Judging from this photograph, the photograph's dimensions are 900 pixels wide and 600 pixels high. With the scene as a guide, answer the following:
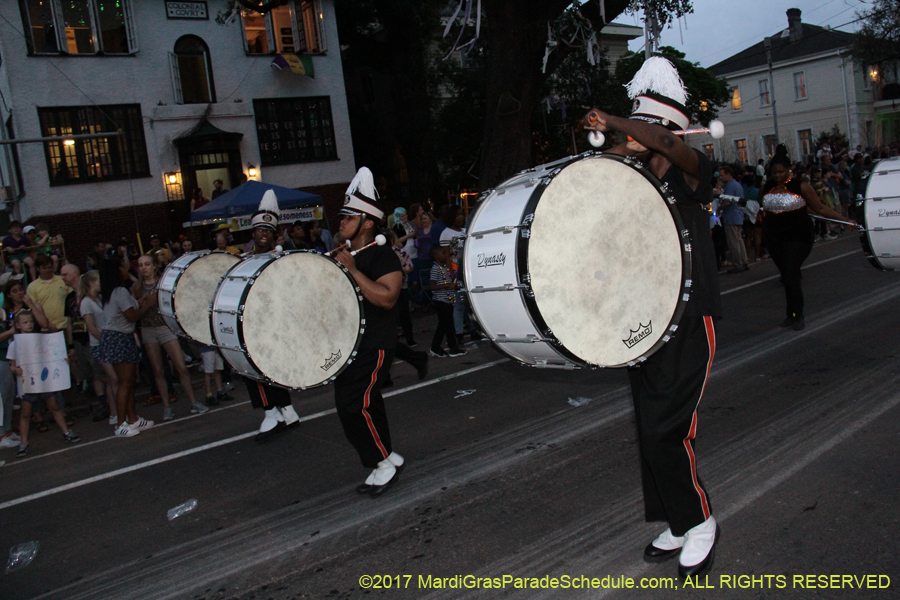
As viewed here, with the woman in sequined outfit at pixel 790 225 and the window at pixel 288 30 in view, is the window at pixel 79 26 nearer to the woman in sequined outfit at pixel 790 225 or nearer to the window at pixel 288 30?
the window at pixel 288 30

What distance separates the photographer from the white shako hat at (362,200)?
506cm

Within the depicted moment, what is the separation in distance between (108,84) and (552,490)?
18.8m

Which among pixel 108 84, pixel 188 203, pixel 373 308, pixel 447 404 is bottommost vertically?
pixel 447 404

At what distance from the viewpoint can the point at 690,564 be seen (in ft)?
11.5

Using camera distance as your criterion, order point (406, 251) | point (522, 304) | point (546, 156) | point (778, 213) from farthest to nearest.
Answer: point (546, 156), point (406, 251), point (778, 213), point (522, 304)

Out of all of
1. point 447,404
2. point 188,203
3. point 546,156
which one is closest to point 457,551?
point 447,404

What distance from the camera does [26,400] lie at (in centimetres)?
777

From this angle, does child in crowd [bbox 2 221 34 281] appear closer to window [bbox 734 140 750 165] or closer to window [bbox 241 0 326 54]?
window [bbox 241 0 326 54]

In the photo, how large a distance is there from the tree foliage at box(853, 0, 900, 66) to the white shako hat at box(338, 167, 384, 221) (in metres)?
→ 43.1

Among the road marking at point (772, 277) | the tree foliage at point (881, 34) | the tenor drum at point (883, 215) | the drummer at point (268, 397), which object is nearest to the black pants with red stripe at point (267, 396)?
the drummer at point (268, 397)

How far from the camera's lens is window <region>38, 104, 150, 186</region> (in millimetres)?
18964

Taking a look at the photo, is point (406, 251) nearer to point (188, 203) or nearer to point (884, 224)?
point (884, 224)

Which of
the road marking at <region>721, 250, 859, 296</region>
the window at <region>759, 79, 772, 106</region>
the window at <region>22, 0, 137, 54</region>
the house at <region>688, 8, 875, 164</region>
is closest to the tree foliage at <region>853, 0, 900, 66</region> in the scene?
the house at <region>688, 8, 875, 164</region>

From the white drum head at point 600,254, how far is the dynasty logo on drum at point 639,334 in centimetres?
5
